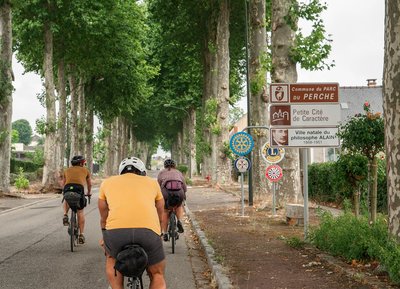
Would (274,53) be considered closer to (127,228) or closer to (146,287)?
(146,287)

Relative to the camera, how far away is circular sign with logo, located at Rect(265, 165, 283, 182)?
1734 centimetres

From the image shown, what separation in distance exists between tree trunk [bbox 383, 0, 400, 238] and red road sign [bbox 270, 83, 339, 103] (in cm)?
363

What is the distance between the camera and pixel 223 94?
1384 inches

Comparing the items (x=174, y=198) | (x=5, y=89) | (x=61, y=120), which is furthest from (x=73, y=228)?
(x=61, y=120)

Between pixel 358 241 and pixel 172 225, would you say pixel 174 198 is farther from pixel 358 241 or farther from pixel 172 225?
pixel 358 241

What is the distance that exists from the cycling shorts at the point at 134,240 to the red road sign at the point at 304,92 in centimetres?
653

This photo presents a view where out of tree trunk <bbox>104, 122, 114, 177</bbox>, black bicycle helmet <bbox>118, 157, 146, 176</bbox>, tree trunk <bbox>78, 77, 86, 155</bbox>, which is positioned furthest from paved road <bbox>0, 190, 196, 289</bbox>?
tree trunk <bbox>104, 122, 114, 177</bbox>

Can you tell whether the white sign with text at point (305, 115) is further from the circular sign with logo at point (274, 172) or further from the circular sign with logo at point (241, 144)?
the circular sign with logo at point (241, 144)

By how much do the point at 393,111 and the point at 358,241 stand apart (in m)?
2.03

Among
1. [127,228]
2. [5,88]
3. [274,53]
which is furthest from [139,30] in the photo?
[127,228]

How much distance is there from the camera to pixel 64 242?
1305 cm

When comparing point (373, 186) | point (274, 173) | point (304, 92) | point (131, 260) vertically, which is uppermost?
point (304, 92)

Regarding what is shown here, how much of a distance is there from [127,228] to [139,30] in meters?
36.5

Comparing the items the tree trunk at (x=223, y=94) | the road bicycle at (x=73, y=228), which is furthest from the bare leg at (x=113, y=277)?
the tree trunk at (x=223, y=94)
